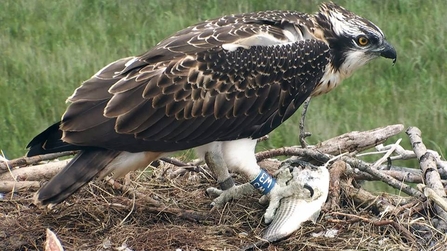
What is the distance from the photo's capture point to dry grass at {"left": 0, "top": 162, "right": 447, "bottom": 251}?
21.7 feet

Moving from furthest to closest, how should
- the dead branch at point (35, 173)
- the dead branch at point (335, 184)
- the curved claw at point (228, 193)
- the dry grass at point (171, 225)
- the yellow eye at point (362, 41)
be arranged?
the yellow eye at point (362, 41)
the dead branch at point (35, 173)
the curved claw at point (228, 193)
the dead branch at point (335, 184)
the dry grass at point (171, 225)

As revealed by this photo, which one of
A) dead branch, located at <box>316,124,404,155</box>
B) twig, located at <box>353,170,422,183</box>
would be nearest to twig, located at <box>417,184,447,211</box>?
twig, located at <box>353,170,422,183</box>

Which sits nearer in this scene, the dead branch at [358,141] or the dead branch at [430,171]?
the dead branch at [430,171]

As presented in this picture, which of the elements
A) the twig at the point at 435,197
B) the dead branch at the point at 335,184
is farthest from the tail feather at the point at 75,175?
the twig at the point at 435,197

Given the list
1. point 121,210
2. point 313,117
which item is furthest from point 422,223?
point 313,117

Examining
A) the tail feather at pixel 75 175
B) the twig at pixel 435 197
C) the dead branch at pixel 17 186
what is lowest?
the twig at pixel 435 197

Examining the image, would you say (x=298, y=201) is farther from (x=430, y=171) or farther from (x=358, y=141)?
(x=430, y=171)

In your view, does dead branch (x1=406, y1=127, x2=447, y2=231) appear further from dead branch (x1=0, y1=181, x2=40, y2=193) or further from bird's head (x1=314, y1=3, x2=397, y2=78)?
dead branch (x1=0, y1=181, x2=40, y2=193)

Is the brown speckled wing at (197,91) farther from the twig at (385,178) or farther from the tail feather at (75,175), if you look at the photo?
the twig at (385,178)

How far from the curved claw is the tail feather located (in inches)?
29.0

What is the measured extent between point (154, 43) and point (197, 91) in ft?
16.5

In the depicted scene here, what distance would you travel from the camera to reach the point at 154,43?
11.9 m

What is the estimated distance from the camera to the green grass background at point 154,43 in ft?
31.9

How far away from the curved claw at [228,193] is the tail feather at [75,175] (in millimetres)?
736
